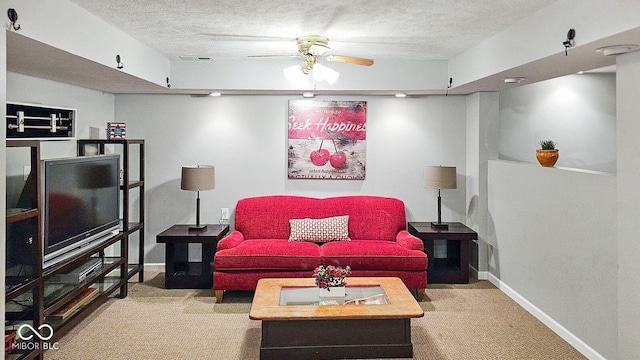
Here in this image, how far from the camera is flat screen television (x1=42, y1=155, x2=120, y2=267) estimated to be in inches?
149

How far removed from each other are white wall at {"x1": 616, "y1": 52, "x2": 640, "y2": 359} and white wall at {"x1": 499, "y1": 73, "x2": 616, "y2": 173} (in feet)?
8.77

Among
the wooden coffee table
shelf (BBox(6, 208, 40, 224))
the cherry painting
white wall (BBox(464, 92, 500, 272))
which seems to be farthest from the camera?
the cherry painting

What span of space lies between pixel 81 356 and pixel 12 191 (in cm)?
142

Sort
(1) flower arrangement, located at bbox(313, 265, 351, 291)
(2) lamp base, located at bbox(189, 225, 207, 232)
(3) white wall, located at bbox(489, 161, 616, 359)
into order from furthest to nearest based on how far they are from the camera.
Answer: (2) lamp base, located at bbox(189, 225, 207, 232) → (1) flower arrangement, located at bbox(313, 265, 351, 291) → (3) white wall, located at bbox(489, 161, 616, 359)

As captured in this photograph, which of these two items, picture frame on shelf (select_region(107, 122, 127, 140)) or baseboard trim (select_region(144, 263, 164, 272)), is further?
baseboard trim (select_region(144, 263, 164, 272))

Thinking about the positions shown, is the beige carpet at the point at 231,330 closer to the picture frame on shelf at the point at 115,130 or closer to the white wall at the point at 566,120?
the picture frame on shelf at the point at 115,130

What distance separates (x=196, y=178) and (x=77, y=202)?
144 centimetres

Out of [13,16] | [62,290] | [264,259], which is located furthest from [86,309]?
[13,16]

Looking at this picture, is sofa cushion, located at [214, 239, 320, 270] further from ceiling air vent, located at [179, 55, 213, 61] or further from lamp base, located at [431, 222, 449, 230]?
ceiling air vent, located at [179, 55, 213, 61]

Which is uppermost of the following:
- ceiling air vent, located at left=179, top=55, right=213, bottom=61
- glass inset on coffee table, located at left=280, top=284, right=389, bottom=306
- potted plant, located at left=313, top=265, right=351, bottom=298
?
ceiling air vent, located at left=179, top=55, right=213, bottom=61

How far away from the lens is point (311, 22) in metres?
Result: 3.76

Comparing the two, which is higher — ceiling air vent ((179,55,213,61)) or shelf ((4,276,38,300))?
ceiling air vent ((179,55,213,61))

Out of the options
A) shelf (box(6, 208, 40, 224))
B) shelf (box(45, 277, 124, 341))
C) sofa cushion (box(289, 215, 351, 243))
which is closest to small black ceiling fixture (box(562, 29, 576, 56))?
sofa cushion (box(289, 215, 351, 243))

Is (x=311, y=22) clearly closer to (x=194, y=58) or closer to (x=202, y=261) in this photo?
(x=194, y=58)
